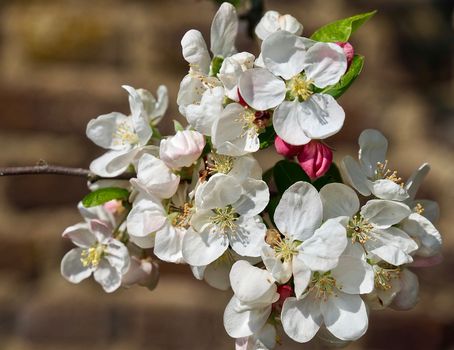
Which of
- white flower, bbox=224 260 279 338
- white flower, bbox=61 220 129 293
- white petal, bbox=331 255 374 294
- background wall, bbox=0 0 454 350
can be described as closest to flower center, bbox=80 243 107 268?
white flower, bbox=61 220 129 293

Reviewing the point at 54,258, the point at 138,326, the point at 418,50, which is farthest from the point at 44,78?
the point at 418,50

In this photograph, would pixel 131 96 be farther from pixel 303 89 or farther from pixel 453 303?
pixel 453 303

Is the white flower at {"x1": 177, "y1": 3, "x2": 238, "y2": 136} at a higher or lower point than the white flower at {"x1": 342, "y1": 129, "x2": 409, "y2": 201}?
higher

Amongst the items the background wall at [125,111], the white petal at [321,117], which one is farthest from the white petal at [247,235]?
the background wall at [125,111]

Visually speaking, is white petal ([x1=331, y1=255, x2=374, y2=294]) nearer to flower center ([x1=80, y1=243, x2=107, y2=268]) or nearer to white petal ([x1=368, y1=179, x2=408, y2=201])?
white petal ([x1=368, y1=179, x2=408, y2=201])

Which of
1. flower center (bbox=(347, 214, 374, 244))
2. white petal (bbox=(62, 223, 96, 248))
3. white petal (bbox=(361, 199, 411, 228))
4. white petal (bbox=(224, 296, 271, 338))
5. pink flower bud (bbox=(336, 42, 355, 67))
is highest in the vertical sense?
pink flower bud (bbox=(336, 42, 355, 67))

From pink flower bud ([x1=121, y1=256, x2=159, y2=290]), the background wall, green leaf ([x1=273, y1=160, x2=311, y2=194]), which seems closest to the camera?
green leaf ([x1=273, y1=160, x2=311, y2=194])

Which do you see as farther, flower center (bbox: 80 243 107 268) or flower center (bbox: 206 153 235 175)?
flower center (bbox: 80 243 107 268)
